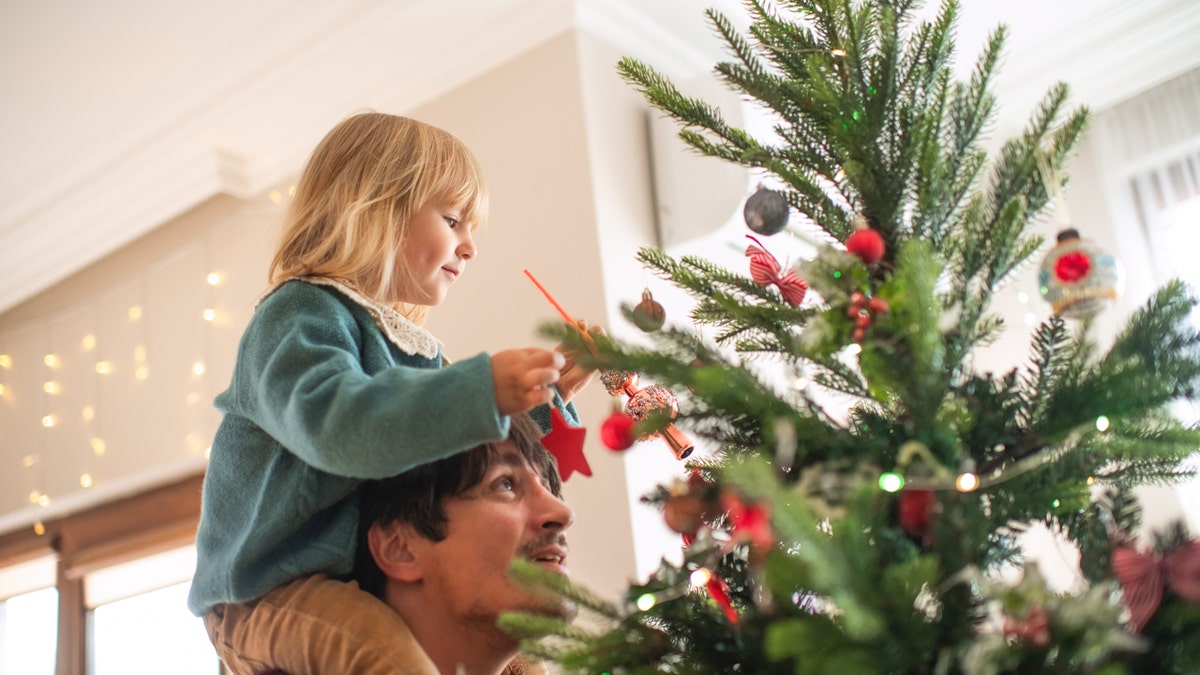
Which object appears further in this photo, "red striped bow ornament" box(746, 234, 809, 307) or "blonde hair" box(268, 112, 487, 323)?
"blonde hair" box(268, 112, 487, 323)

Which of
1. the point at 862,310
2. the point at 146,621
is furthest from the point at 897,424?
the point at 146,621

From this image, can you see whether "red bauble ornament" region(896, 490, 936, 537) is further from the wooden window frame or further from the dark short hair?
the wooden window frame

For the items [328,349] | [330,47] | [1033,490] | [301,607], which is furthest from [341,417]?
[330,47]

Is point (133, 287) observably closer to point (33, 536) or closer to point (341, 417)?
point (33, 536)

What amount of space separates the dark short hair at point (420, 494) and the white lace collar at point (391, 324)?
0.15 meters

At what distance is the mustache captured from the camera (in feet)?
3.37

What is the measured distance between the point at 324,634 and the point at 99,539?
→ 2.81 meters

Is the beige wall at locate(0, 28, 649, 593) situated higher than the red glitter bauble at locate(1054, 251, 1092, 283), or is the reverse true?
the beige wall at locate(0, 28, 649, 593)

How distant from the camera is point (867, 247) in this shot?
29.4 inches

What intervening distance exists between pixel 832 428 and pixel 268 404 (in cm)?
53

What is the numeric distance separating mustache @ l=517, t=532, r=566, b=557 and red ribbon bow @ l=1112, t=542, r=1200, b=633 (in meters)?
0.57

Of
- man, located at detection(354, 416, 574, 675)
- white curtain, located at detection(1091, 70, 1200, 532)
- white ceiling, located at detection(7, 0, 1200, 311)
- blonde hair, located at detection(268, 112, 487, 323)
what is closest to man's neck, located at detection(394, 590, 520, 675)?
man, located at detection(354, 416, 574, 675)

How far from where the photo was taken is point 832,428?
0.71m

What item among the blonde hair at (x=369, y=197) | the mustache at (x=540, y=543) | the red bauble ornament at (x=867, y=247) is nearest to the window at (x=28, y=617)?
the blonde hair at (x=369, y=197)
